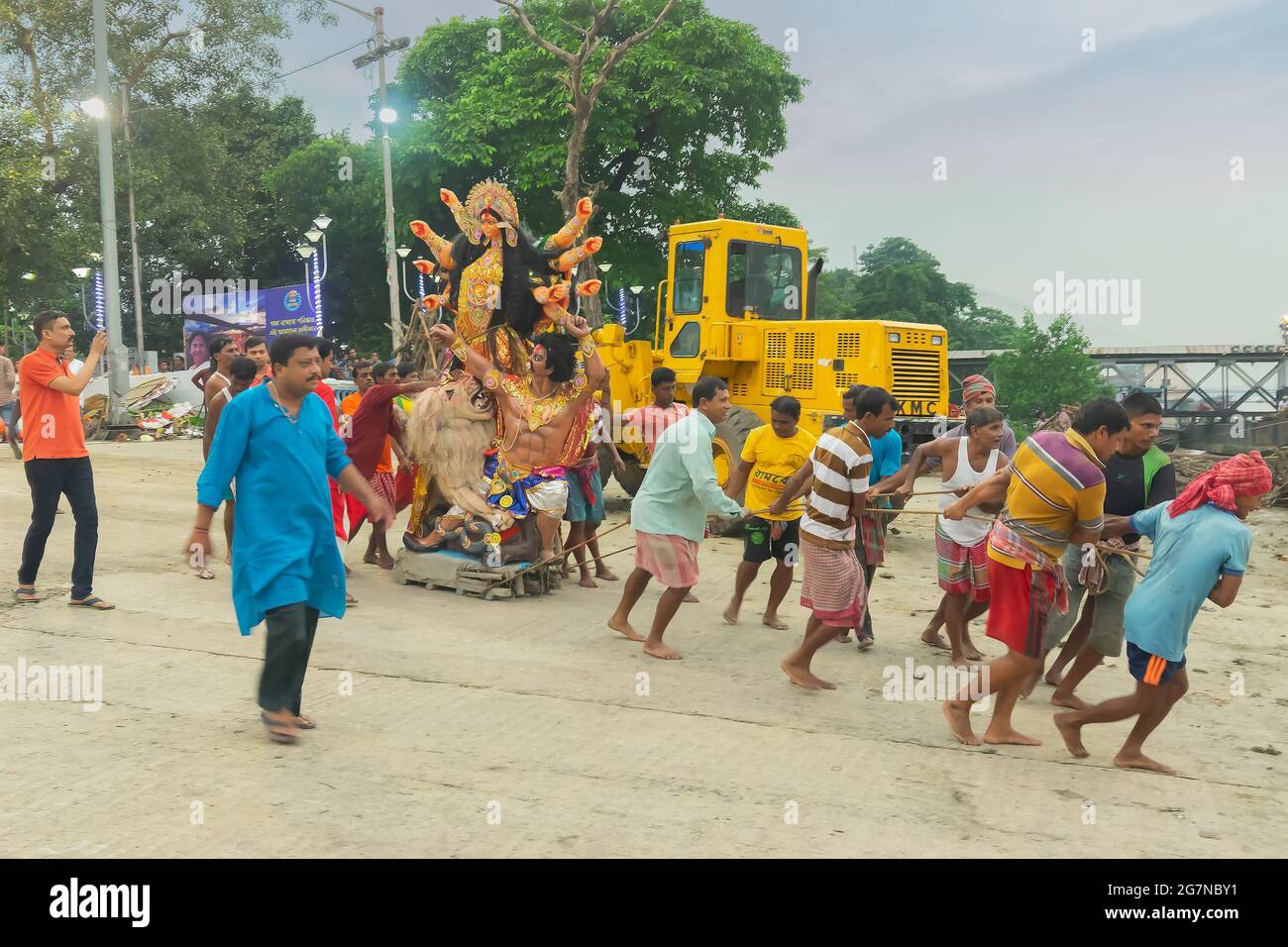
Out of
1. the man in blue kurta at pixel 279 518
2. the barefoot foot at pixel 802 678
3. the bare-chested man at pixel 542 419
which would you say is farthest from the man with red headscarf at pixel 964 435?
the man in blue kurta at pixel 279 518

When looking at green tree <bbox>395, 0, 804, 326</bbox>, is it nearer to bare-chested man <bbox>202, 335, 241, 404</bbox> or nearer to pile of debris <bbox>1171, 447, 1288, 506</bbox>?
pile of debris <bbox>1171, 447, 1288, 506</bbox>

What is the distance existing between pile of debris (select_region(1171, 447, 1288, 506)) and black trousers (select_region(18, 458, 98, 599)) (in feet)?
32.8

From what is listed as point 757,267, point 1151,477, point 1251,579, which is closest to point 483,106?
point 757,267

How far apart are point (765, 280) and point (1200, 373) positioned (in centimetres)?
1614

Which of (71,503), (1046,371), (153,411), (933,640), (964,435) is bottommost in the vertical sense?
(933,640)

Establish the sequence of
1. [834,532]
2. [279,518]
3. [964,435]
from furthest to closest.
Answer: [964,435] < [834,532] < [279,518]

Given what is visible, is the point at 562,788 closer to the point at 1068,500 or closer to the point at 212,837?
the point at 212,837

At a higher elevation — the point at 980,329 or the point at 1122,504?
the point at 980,329

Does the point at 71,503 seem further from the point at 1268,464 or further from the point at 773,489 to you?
the point at 1268,464

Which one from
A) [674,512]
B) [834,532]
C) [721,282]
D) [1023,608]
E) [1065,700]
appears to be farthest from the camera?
[721,282]

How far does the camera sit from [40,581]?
8.16m

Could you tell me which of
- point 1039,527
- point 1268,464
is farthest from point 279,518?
point 1268,464

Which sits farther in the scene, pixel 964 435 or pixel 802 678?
pixel 964 435

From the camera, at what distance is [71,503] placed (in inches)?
279
